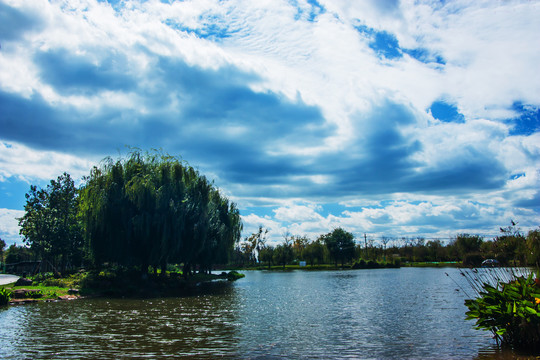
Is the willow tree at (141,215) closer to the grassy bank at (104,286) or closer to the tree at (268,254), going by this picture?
the grassy bank at (104,286)

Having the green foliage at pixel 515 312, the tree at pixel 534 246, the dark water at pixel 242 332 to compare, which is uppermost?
the tree at pixel 534 246

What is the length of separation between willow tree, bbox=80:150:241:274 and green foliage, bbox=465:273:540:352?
2308 cm

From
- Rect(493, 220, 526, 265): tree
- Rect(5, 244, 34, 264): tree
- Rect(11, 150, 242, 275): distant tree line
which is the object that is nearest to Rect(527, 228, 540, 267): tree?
Rect(493, 220, 526, 265): tree

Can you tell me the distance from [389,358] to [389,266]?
8936 cm

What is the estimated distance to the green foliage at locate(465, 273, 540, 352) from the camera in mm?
9102

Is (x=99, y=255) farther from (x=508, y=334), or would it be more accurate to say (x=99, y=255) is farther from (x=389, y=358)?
(x=508, y=334)

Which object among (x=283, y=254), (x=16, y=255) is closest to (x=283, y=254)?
(x=283, y=254)

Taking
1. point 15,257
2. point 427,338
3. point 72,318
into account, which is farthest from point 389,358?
point 15,257

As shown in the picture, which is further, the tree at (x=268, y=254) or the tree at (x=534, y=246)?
the tree at (x=268, y=254)

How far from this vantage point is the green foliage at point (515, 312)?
29.9ft

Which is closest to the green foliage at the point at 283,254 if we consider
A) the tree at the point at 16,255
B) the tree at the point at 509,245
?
the tree at the point at 16,255

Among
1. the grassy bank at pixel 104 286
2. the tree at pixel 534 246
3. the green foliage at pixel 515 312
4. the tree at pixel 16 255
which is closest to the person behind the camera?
the green foliage at pixel 515 312

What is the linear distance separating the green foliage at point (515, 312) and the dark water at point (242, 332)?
22.8 inches

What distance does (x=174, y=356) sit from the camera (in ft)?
34.1
